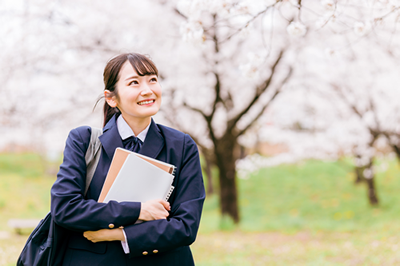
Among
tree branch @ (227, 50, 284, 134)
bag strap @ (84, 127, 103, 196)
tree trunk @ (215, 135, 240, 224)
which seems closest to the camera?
bag strap @ (84, 127, 103, 196)

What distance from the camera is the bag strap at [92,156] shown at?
1.50 meters

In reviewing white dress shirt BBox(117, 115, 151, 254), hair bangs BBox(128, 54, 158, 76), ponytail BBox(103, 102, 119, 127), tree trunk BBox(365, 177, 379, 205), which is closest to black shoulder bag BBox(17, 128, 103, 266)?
white dress shirt BBox(117, 115, 151, 254)

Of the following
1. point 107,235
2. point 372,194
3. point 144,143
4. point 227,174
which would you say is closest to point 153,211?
point 107,235

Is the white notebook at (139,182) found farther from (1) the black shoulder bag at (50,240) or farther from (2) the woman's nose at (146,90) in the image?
(2) the woman's nose at (146,90)

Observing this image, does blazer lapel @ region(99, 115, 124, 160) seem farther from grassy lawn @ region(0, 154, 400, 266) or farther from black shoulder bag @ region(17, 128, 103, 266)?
grassy lawn @ region(0, 154, 400, 266)

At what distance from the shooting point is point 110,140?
154 cm

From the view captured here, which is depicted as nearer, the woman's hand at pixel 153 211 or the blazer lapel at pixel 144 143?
the woman's hand at pixel 153 211

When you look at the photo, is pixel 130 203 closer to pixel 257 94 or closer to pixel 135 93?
pixel 135 93

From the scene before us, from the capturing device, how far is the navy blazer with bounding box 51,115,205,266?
4.49 ft

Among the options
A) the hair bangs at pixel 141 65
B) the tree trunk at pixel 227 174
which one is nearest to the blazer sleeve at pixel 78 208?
the hair bangs at pixel 141 65

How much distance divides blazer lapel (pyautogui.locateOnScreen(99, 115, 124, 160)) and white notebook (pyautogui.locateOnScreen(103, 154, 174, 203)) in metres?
0.12

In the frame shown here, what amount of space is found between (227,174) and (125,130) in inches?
268

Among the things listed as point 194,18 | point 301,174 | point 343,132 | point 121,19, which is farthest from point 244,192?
point 194,18

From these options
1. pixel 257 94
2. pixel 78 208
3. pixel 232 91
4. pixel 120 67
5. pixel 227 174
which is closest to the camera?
pixel 78 208
